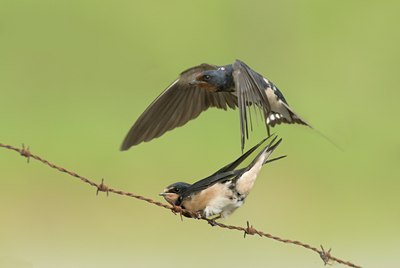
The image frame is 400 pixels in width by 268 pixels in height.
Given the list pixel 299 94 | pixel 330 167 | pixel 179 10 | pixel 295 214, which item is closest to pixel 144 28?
pixel 179 10

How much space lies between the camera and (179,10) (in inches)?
629

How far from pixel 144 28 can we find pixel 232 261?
19.6 feet

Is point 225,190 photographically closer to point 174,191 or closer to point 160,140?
point 174,191

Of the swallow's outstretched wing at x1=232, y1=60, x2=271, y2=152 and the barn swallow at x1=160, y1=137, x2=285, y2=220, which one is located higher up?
the swallow's outstretched wing at x1=232, y1=60, x2=271, y2=152

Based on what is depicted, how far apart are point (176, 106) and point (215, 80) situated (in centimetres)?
40

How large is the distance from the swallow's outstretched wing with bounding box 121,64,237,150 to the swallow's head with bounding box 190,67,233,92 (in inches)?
6.2

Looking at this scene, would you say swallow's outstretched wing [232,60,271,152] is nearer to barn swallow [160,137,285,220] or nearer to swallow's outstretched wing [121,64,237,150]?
barn swallow [160,137,285,220]

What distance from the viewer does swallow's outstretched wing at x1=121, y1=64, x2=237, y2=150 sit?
5.76 metres

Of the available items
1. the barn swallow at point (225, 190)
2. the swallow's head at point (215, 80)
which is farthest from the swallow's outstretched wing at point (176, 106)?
the barn swallow at point (225, 190)

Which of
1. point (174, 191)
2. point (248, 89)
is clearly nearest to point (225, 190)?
point (174, 191)

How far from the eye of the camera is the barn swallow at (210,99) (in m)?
5.35

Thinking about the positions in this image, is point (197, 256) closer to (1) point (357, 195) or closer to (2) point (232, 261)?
(2) point (232, 261)

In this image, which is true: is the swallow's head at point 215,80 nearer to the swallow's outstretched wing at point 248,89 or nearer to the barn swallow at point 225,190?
the swallow's outstretched wing at point 248,89

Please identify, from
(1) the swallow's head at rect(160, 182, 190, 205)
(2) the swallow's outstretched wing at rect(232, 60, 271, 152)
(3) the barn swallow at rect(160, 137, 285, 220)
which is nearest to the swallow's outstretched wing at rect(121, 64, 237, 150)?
(2) the swallow's outstretched wing at rect(232, 60, 271, 152)
